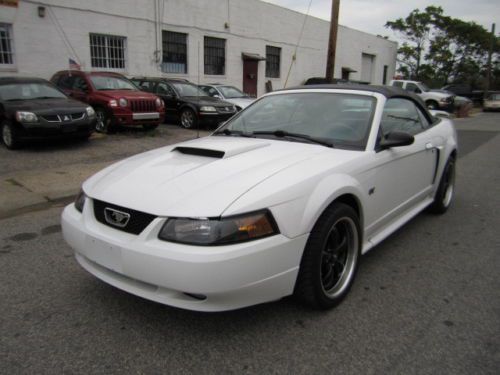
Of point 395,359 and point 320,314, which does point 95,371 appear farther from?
point 395,359

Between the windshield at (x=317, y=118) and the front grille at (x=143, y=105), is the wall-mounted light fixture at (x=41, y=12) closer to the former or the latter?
the front grille at (x=143, y=105)

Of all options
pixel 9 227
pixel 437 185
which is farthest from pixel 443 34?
pixel 9 227

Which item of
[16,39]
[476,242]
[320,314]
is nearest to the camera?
[320,314]

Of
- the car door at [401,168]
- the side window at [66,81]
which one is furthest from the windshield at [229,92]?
the car door at [401,168]

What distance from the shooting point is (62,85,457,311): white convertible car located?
2264mm

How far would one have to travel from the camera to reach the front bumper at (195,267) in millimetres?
2195

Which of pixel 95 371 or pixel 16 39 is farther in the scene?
pixel 16 39

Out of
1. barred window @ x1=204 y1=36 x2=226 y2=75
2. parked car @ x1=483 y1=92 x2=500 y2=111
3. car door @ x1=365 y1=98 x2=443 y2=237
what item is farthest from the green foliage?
car door @ x1=365 y1=98 x2=443 y2=237

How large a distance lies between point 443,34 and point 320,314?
44.4 meters

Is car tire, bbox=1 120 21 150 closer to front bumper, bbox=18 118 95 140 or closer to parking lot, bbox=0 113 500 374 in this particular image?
front bumper, bbox=18 118 95 140

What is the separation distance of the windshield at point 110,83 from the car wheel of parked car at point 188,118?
1.81 metres

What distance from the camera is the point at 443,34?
40125 mm

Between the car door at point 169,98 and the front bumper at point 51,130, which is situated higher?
the car door at point 169,98

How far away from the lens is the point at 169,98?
1323 cm
